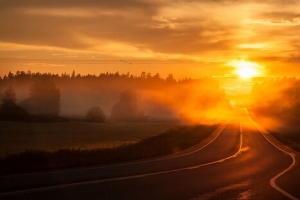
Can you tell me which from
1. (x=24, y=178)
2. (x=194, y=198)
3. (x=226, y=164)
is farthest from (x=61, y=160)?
(x=194, y=198)

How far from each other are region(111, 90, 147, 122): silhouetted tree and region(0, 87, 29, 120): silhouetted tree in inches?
1260

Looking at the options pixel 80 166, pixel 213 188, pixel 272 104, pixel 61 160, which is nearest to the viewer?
pixel 213 188

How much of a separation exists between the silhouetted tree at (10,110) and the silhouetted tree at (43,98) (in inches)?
803

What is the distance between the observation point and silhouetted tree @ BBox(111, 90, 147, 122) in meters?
123

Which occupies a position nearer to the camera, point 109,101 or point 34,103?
point 34,103

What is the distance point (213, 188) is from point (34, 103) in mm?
121436

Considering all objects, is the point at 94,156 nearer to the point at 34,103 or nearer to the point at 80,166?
the point at 80,166

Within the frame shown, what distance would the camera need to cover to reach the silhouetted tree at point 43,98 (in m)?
127

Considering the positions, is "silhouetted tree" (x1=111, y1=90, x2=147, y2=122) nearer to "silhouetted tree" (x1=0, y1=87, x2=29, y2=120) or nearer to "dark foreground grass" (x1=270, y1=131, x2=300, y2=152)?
"silhouetted tree" (x1=0, y1=87, x2=29, y2=120)

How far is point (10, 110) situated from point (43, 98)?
133 ft

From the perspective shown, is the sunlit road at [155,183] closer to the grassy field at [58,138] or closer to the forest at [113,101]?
the grassy field at [58,138]

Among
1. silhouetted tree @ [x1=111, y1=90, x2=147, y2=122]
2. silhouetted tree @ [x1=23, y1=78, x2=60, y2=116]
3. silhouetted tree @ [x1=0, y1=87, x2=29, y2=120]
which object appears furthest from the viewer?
silhouetted tree @ [x1=23, y1=78, x2=60, y2=116]

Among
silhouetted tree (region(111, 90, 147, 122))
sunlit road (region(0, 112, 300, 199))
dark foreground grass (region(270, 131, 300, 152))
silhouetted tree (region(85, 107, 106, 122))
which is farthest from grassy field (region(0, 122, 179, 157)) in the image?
silhouetted tree (region(111, 90, 147, 122))

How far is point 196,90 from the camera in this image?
636 ft
